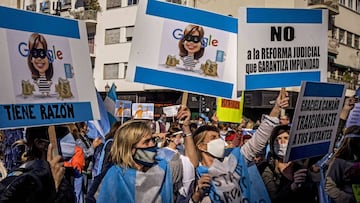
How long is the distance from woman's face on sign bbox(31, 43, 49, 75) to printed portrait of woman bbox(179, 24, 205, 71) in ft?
4.42

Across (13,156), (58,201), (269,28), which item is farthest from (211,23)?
(13,156)

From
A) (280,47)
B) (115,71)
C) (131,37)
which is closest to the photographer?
(280,47)

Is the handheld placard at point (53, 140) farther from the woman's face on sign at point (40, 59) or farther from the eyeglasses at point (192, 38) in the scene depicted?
the eyeglasses at point (192, 38)

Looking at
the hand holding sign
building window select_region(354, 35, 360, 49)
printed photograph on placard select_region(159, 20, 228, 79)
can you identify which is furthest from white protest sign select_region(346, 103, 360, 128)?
building window select_region(354, 35, 360, 49)

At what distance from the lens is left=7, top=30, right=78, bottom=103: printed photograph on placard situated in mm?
4438

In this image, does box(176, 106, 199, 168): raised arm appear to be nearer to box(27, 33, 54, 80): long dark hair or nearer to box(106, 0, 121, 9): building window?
box(27, 33, 54, 80): long dark hair

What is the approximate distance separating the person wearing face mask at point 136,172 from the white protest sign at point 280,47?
146 centimetres

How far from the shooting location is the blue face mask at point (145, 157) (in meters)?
4.34

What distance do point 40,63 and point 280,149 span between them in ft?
7.58

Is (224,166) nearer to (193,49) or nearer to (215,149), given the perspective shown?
(215,149)

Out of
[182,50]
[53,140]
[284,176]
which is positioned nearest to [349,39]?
[182,50]

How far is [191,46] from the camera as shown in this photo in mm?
5508

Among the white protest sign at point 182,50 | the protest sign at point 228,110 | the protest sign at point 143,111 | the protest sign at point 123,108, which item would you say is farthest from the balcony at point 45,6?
the white protest sign at point 182,50

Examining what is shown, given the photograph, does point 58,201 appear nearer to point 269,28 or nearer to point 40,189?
point 40,189
